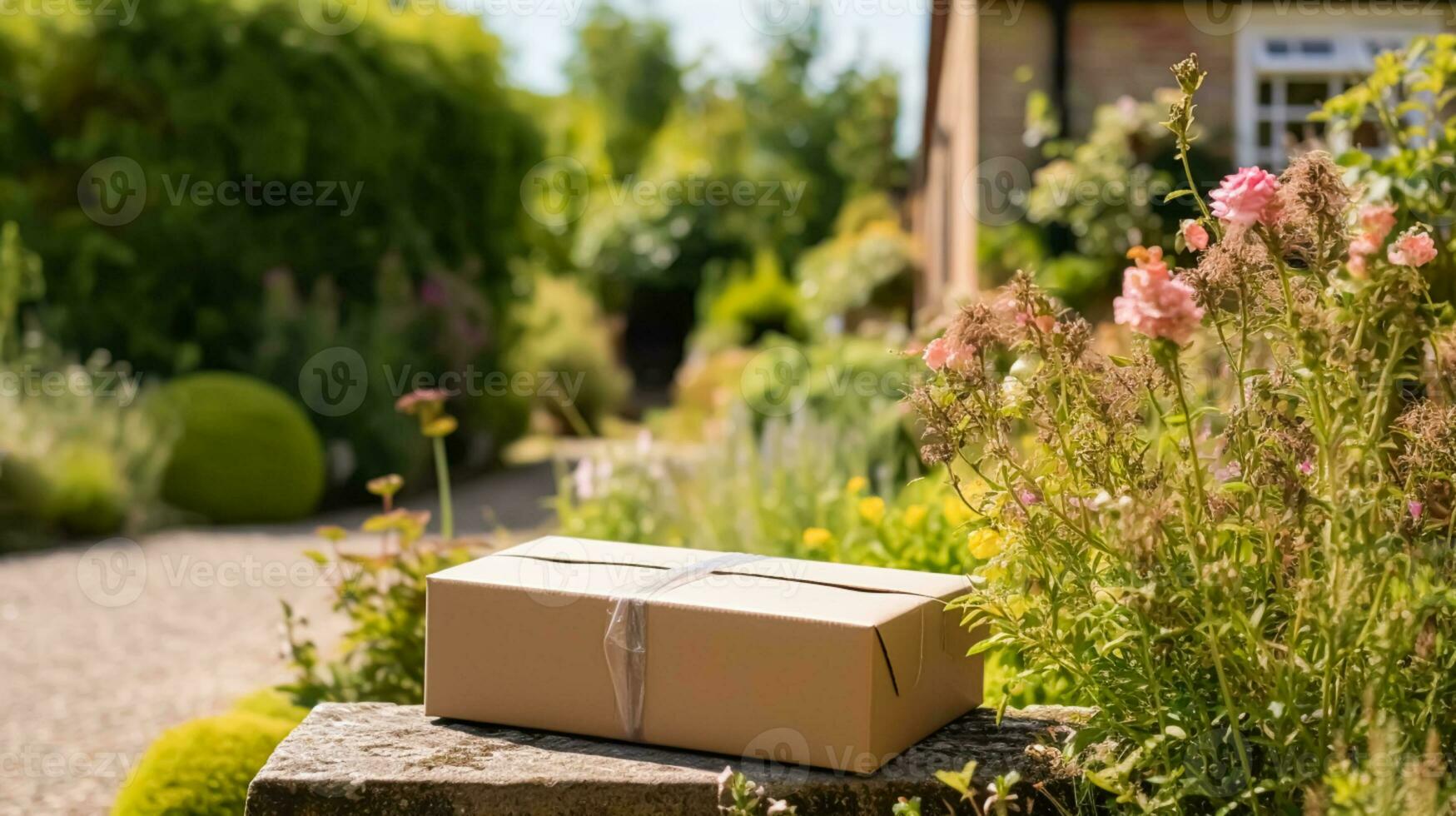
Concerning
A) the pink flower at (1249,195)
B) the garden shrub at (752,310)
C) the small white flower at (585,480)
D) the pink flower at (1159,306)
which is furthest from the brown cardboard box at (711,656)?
the garden shrub at (752,310)

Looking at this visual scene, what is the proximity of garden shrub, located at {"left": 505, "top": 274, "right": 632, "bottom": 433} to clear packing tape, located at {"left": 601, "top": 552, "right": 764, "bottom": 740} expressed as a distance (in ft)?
35.5

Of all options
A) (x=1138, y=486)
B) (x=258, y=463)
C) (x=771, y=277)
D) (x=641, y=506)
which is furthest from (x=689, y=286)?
(x=1138, y=486)

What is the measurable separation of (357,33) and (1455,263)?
878 cm

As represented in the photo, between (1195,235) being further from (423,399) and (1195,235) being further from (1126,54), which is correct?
(1126,54)

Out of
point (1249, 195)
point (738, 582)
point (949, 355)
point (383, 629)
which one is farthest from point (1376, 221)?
point (383, 629)

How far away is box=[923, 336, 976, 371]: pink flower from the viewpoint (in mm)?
1822

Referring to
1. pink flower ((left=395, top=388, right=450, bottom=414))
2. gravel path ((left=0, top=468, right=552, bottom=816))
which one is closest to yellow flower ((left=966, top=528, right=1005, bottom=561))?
pink flower ((left=395, top=388, right=450, bottom=414))

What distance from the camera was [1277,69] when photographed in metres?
8.12

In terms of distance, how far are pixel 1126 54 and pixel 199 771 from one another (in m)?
7.19

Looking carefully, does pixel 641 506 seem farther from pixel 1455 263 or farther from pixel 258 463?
pixel 258 463

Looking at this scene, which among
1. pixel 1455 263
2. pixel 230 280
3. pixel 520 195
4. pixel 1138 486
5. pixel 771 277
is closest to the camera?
pixel 1138 486

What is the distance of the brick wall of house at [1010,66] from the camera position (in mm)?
8180

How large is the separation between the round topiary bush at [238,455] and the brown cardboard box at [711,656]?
7.02 metres

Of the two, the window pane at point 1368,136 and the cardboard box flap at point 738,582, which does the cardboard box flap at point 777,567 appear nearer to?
the cardboard box flap at point 738,582
